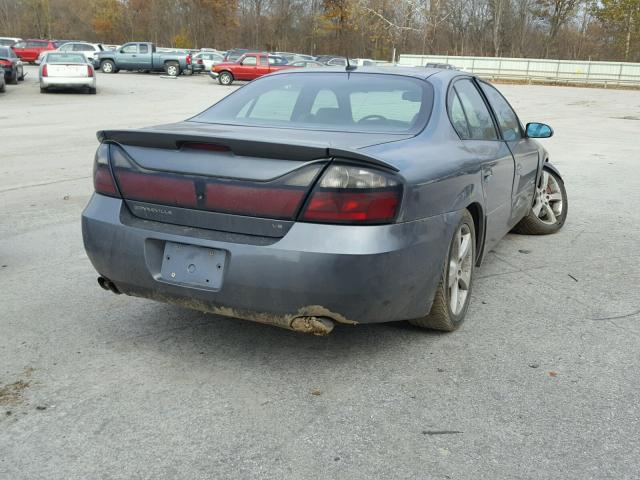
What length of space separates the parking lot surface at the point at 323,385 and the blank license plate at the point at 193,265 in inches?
18.3

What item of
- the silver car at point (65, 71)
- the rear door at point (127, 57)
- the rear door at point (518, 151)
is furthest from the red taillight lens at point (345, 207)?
the rear door at point (127, 57)

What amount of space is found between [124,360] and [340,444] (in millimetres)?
1311

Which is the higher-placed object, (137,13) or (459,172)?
(137,13)

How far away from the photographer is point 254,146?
304 cm

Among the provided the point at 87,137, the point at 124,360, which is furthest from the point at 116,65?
the point at 124,360

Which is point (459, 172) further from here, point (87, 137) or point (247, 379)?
point (87, 137)

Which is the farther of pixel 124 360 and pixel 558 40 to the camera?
pixel 558 40

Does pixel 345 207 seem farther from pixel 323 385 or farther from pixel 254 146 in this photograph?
pixel 323 385

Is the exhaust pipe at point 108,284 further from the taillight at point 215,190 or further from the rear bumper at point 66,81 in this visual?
the rear bumper at point 66,81

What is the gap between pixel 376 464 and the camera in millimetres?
2533

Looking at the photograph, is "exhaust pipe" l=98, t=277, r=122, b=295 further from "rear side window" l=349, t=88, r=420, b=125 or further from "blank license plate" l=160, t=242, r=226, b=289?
"rear side window" l=349, t=88, r=420, b=125

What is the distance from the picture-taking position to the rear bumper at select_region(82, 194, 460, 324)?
294 centimetres

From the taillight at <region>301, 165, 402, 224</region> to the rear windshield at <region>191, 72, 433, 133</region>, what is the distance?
2.76 feet

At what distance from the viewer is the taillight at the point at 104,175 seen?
3461 mm
